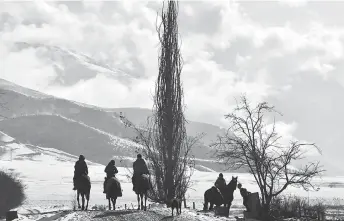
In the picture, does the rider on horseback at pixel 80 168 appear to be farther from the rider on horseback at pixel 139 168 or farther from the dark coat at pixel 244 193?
the dark coat at pixel 244 193

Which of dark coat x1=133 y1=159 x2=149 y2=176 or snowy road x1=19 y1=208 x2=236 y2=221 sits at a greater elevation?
dark coat x1=133 y1=159 x2=149 y2=176

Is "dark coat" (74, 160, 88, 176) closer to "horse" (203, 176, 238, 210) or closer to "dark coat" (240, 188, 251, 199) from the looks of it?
"horse" (203, 176, 238, 210)

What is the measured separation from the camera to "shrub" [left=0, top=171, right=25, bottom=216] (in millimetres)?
34781

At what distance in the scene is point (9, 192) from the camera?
3575cm

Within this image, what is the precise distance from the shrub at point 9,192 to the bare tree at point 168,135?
906cm

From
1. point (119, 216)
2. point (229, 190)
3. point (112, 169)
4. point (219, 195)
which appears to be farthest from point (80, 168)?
point (229, 190)

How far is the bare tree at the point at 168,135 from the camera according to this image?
31.9 metres

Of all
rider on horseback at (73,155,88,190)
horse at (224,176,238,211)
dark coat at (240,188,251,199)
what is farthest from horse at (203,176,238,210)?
rider on horseback at (73,155,88,190)

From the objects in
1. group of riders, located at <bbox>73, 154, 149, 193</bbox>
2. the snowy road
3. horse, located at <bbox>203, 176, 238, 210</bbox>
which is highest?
group of riders, located at <bbox>73, 154, 149, 193</bbox>

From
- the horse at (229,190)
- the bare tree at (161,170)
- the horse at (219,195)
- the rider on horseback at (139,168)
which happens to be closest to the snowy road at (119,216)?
the rider on horseback at (139,168)

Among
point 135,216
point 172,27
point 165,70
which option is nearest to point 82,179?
point 135,216

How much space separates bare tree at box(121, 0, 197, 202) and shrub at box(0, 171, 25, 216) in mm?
9065

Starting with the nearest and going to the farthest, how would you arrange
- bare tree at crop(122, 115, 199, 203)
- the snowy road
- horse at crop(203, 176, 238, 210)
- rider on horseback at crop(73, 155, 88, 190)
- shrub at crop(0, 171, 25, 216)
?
the snowy road
rider on horseback at crop(73, 155, 88, 190)
horse at crop(203, 176, 238, 210)
bare tree at crop(122, 115, 199, 203)
shrub at crop(0, 171, 25, 216)

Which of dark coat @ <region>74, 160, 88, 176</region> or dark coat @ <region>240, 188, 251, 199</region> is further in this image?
dark coat @ <region>240, 188, 251, 199</region>
